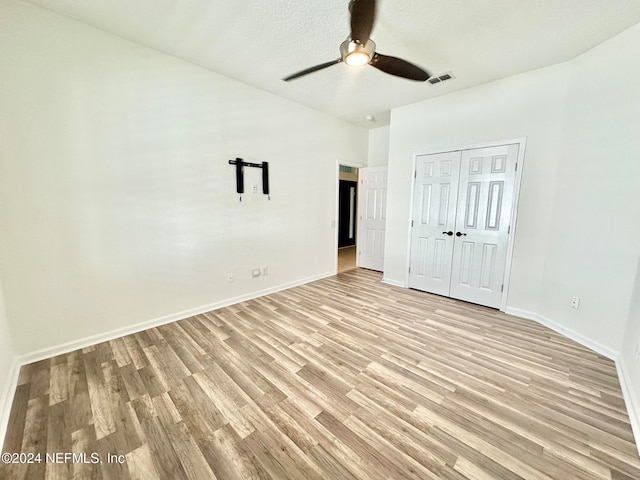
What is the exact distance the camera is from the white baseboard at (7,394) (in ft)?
4.87

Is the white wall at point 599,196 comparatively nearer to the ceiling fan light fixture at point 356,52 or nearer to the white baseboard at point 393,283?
the white baseboard at point 393,283

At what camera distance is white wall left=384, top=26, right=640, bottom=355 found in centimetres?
221

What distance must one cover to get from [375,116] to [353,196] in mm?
2841

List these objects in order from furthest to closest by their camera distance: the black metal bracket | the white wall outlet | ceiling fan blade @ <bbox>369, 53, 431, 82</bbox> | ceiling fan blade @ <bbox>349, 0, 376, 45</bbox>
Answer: the black metal bracket
the white wall outlet
ceiling fan blade @ <bbox>369, 53, 431, 82</bbox>
ceiling fan blade @ <bbox>349, 0, 376, 45</bbox>

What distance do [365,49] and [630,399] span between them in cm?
306

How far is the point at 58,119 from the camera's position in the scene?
2.12 m

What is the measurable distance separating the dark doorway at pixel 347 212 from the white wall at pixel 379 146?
1.58 metres

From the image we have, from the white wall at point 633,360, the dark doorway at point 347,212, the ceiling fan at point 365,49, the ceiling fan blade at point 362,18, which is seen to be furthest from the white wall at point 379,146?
the white wall at point 633,360

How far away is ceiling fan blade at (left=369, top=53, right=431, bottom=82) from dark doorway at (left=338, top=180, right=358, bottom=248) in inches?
178

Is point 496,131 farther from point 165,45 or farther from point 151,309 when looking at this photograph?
point 151,309

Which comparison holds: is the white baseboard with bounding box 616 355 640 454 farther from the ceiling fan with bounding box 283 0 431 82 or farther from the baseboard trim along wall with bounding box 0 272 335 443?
the baseboard trim along wall with bounding box 0 272 335 443

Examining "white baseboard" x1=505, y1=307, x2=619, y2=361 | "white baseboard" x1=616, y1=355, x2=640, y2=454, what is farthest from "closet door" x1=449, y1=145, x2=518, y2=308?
"white baseboard" x1=616, y1=355, x2=640, y2=454

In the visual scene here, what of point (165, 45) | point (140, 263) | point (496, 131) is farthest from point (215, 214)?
point (496, 131)

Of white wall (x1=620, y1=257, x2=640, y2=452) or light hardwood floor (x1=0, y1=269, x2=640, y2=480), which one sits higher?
white wall (x1=620, y1=257, x2=640, y2=452)
